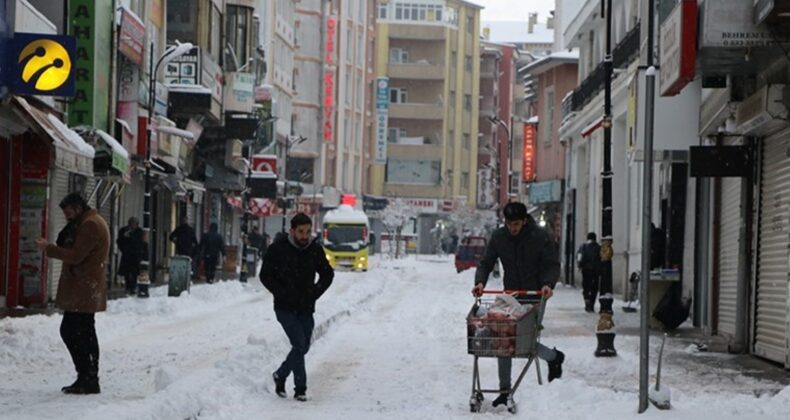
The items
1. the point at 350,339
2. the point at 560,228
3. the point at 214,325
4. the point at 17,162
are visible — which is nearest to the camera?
the point at 350,339

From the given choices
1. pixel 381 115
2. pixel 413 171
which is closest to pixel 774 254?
pixel 381 115

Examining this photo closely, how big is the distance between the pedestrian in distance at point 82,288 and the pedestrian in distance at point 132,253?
21.6m

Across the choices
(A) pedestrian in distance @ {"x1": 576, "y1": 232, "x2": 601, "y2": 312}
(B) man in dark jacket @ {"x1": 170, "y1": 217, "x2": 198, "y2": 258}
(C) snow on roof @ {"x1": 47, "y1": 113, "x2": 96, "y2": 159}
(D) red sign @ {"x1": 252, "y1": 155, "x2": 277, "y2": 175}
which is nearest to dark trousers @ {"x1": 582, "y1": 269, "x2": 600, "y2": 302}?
(A) pedestrian in distance @ {"x1": 576, "y1": 232, "x2": 601, "y2": 312}

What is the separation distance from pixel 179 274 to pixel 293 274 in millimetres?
21564

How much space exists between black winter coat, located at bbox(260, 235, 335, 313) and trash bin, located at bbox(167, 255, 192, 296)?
68.7 feet

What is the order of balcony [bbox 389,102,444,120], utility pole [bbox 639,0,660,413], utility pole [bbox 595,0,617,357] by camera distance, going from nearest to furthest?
utility pole [bbox 639,0,660,413], utility pole [bbox 595,0,617,357], balcony [bbox 389,102,444,120]

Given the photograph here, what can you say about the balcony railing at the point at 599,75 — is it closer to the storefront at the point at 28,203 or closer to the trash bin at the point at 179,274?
the trash bin at the point at 179,274

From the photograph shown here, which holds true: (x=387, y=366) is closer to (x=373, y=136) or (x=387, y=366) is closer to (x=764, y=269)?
(x=764, y=269)

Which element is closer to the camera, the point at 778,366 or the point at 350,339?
the point at 778,366

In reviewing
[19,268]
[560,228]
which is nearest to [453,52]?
[560,228]

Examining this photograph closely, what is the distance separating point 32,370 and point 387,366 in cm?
390

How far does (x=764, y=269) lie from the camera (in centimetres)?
2056

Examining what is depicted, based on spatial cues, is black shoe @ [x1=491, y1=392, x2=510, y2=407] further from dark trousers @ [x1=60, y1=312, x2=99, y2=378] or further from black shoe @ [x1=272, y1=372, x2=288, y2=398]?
dark trousers @ [x1=60, y1=312, x2=99, y2=378]

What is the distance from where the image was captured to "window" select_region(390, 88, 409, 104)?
132 m
